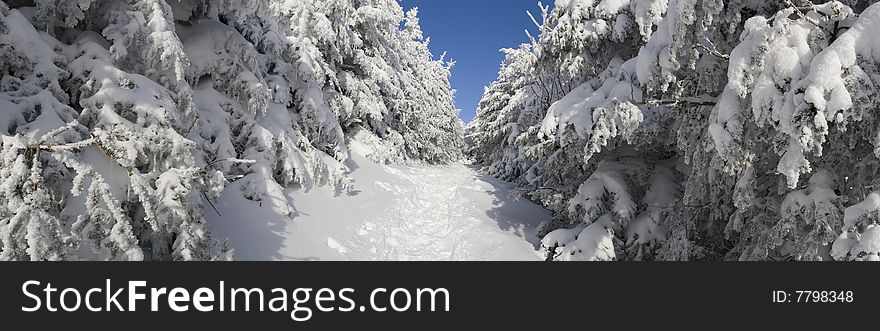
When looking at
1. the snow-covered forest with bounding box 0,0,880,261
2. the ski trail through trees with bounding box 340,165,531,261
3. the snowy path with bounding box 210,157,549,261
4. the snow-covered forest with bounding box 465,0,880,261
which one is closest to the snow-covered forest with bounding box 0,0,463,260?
the snow-covered forest with bounding box 0,0,880,261

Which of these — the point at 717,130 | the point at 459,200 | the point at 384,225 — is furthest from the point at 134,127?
the point at 459,200

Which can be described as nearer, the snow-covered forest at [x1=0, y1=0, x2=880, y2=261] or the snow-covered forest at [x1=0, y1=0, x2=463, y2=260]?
the snow-covered forest at [x1=0, y1=0, x2=463, y2=260]

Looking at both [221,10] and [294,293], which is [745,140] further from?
[221,10]

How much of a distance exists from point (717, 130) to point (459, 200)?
8657 millimetres

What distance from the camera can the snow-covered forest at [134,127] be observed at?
3.88m

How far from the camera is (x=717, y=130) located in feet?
15.3

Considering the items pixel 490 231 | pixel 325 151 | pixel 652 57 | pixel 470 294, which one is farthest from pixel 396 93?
pixel 470 294

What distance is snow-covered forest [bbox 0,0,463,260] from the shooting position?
388 centimetres

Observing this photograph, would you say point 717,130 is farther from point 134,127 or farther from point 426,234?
point 426,234

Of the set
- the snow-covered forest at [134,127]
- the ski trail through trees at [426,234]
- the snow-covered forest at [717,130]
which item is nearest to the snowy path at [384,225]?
the ski trail through trees at [426,234]

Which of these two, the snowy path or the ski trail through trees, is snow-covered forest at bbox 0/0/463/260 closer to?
the snowy path

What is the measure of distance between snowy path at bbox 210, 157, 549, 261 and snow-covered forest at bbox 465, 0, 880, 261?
1445 mm

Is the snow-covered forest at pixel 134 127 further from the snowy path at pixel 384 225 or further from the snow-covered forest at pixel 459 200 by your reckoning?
the snowy path at pixel 384 225

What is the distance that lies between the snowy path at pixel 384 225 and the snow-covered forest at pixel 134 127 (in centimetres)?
50
